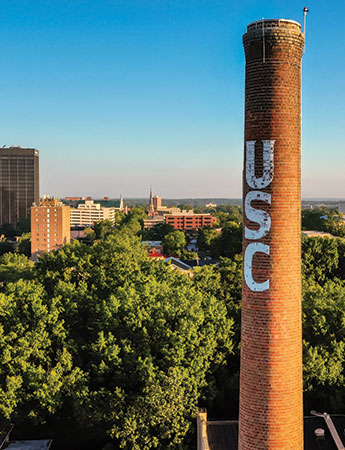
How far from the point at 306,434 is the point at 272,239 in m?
12.5

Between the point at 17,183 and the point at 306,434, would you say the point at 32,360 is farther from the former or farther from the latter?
the point at 17,183

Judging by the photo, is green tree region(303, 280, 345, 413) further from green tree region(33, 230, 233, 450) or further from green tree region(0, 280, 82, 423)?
green tree region(0, 280, 82, 423)

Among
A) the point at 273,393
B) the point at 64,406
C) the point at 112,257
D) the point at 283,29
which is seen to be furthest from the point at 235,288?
the point at 283,29

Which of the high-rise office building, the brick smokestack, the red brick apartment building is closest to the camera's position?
the brick smokestack

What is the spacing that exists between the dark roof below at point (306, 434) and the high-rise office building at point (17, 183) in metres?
180

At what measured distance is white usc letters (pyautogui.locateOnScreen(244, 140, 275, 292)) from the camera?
13.7 m

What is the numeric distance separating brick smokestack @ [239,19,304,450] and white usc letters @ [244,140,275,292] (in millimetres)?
29

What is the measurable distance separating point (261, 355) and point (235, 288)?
23.8 metres

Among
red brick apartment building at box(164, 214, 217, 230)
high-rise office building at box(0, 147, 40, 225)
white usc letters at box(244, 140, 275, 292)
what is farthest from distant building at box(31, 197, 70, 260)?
white usc letters at box(244, 140, 275, 292)

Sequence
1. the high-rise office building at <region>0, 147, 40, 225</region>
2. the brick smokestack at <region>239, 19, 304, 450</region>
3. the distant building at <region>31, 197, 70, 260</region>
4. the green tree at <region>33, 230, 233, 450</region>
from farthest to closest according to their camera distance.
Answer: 1. the high-rise office building at <region>0, 147, 40, 225</region>
2. the distant building at <region>31, 197, 70, 260</region>
3. the green tree at <region>33, 230, 233, 450</region>
4. the brick smokestack at <region>239, 19, 304, 450</region>

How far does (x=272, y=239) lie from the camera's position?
1372 centimetres

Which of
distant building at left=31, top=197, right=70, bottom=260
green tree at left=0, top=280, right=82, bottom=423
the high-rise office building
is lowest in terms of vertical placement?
green tree at left=0, top=280, right=82, bottom=423

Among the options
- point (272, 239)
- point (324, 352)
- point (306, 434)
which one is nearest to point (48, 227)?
point (324, 352)

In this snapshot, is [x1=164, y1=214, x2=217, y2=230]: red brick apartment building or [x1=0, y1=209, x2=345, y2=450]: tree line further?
[x1=164, y1=214, x2=217, y2=230]: red brick apartment building
